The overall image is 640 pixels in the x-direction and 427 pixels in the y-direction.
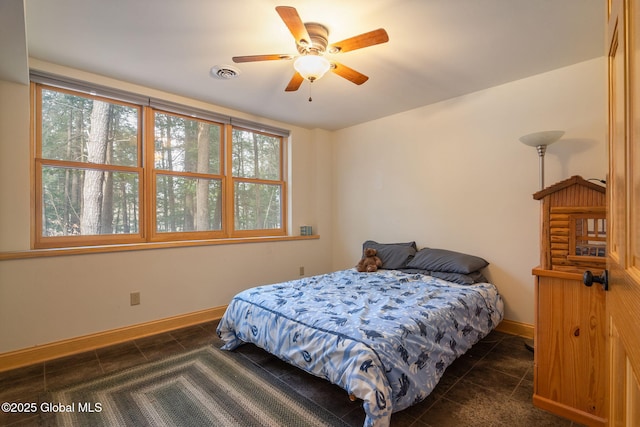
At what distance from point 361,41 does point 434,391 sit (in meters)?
2.22

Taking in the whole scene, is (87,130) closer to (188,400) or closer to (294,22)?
(294,22)

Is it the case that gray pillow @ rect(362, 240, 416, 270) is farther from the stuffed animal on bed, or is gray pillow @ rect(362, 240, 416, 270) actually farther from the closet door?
the closet door

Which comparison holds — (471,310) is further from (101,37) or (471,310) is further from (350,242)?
(101,37)

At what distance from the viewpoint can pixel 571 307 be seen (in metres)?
1.65

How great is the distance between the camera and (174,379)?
81.5 inches

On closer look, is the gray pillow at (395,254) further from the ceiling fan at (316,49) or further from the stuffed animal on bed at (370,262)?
the ceiling fan at (316,49)

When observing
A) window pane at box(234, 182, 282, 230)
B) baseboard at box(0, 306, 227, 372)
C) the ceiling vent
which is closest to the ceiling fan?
the ceiling vent

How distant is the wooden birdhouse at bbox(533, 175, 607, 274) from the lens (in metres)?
1.63

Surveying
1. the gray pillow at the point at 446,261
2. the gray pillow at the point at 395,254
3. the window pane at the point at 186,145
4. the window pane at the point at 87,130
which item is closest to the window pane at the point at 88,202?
the window pane at the point at 87,130

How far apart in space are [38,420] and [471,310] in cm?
286

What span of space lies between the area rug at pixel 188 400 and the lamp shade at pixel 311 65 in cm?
211

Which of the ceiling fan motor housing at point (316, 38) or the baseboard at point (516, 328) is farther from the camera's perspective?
the baseboard at point (516, 328)

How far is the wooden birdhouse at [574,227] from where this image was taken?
1.63 meters

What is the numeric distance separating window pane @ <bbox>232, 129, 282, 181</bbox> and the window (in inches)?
0.5
